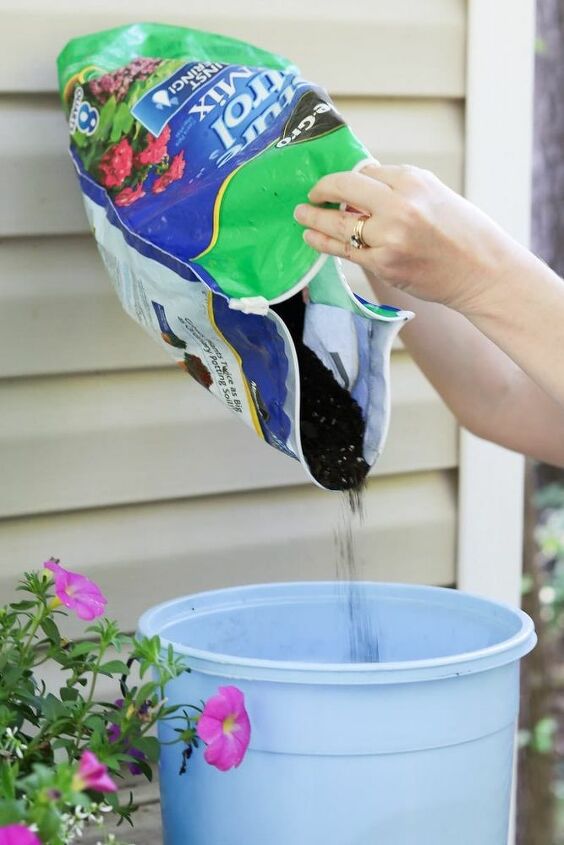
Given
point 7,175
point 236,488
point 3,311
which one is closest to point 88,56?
point 7,175

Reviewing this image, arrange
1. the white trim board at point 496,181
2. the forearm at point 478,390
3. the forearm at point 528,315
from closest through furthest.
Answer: the forearm at point 528,315 < the forearm at point 478,390 < the white trim board at point 496,181

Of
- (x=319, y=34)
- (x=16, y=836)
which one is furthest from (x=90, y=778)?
(x=319, y=34)

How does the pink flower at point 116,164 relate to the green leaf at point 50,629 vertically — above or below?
above

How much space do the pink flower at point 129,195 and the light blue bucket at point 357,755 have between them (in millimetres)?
502

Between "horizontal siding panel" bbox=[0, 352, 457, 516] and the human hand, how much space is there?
54 cm

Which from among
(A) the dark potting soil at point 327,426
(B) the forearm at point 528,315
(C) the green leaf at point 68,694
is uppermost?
(B) the forearm at point 528,315

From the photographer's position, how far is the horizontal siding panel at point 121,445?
175cm

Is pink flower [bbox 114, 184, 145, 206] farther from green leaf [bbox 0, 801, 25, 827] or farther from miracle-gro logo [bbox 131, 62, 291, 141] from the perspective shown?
green leaf [bbox 0, 801, 25, 827]

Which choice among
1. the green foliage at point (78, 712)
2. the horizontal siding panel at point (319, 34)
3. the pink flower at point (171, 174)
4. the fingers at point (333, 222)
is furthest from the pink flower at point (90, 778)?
the horizontal siding panel at point (319, 34)

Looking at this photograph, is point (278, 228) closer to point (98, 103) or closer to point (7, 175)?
point (98, 103)

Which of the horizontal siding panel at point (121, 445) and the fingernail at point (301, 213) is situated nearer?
the fingernail at point (301, 213)

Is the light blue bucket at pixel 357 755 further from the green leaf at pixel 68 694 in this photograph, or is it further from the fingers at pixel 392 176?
the fingers at pixel 392 176

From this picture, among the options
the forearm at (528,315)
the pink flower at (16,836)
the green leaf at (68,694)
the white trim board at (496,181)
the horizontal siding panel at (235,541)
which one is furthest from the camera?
the white trim board at (496,181)

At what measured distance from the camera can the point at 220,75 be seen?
149cm
